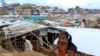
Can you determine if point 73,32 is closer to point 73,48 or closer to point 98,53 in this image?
point 98,53

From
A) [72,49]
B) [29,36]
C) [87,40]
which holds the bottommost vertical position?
[29,36]

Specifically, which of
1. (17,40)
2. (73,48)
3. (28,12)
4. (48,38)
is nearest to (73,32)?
(48,38)

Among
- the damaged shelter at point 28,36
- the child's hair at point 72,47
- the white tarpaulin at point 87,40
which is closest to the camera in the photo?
the child's hair at point 72,47

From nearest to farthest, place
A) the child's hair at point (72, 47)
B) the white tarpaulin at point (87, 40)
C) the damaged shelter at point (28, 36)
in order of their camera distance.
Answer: the child's hair at point (72, 47) < the white tarpaulin at point (87, 40) < the damaged shelter at point (28, 36)

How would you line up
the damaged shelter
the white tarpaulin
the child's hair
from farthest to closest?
the damaged shelter → the white tarpaulin → the child's hair

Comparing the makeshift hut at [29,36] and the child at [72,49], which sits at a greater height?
the child at [72,49]

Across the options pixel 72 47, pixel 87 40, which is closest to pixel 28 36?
pixel 87 40

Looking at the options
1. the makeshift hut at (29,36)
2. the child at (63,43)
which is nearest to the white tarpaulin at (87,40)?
the makeshift hut at (29,36)

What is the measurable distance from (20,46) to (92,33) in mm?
3734

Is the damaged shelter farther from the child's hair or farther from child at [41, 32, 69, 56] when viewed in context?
the child's hair

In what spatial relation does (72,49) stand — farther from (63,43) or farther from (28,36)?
(28,36)

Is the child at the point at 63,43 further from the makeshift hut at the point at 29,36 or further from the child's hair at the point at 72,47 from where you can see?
the makeshift hut at the point at 29,36

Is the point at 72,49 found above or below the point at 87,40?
above

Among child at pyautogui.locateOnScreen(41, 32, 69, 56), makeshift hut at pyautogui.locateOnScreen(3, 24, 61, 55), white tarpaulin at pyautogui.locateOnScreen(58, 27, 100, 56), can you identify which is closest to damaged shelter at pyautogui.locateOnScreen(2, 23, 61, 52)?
makeshift hut at pyautogui.locateOnScreen(3, 24, 61, 55)
